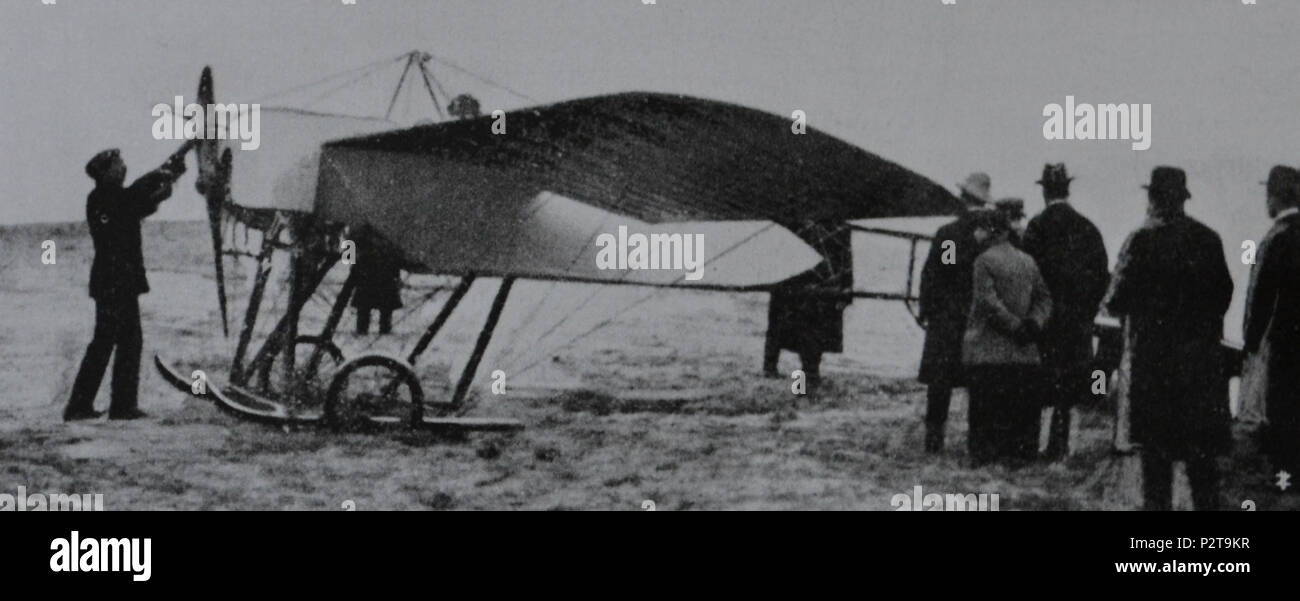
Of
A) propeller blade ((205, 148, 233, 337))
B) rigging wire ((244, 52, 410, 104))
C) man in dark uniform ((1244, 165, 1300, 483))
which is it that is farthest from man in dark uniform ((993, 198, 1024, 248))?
propeller blade ((205, 148, 233, 337))

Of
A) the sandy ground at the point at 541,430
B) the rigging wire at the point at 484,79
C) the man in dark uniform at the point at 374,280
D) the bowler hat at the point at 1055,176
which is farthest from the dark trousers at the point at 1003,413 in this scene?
the man in dark uniform at the point at 374,280

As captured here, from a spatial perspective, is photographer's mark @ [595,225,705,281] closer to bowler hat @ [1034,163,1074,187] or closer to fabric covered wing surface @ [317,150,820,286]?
fabric covered wing surface @ [317,150,820,286]

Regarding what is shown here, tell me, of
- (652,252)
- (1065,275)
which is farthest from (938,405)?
(652,252)

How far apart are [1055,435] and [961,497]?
54 cm

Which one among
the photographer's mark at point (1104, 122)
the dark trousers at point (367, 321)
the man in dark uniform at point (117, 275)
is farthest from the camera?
the dark trousers at point (367, 321)

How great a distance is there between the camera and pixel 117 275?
4.22m

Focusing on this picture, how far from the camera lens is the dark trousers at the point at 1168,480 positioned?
10.6 ft

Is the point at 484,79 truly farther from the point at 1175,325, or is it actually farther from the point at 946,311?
the point at 1175,325

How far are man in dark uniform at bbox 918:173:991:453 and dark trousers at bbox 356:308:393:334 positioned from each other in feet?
8.08

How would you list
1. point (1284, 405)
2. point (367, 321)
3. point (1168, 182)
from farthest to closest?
point (367, 321) → point (1284, 405) → point (1168, 182)

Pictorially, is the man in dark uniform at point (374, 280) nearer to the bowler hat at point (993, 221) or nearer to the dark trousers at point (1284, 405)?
the bowler hat at point (993, 221)

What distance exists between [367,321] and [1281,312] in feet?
12.4

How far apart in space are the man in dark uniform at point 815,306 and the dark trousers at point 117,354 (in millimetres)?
3196
